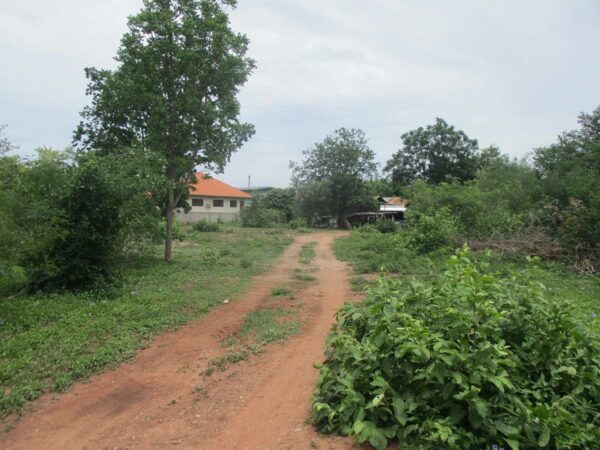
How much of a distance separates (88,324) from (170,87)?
7.63m

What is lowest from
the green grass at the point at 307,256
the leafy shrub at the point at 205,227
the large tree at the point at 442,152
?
the green grass at the point at 307,256

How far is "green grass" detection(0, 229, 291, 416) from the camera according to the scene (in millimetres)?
4605

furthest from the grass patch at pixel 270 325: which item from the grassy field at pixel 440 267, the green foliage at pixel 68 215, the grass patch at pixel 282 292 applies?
the green foliage at pixel 68 215

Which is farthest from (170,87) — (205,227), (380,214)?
(380,214)

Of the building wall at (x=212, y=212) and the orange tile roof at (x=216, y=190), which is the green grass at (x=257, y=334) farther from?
the orange tile roof at (x=216, y=190)

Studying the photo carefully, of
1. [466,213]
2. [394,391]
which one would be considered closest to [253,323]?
[394,391]

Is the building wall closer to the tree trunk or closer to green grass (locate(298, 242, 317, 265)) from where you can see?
green grass (locate(298, 242, 317, 265))

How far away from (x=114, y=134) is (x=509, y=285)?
11238 millimetres

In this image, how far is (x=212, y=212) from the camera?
38.8 m

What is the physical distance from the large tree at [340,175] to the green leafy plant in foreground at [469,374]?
30297 millimetres

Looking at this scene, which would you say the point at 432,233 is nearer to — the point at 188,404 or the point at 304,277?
the point at 304,277

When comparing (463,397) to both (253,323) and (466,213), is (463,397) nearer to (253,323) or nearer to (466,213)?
(253,323)

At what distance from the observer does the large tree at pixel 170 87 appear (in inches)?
430

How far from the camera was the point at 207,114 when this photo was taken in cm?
1148
